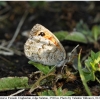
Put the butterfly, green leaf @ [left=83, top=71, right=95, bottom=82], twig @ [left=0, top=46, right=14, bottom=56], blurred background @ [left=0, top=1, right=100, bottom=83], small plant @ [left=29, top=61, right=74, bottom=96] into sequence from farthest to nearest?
blurred background @ [left=0, top=1, right=100, bottom=83] → twig @ [left=0, top=46, right=14, bottom=56] → the butterfly → green leaf @ [left=83, top=71, right=95, bottom=82] → small plant @ [left=29, top=61, right=74, bottom=96]

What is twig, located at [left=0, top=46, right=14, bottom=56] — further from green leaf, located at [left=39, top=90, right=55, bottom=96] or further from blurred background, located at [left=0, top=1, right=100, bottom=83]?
green leaf, located at [left=39, top=90, right=55, bottom=96]

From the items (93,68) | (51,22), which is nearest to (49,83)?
(93,68)

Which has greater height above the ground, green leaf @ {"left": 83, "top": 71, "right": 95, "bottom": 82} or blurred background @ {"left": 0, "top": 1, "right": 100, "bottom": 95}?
blurred background @ {"left": 0, "top": 1, "right": 100, "bottom": 95}

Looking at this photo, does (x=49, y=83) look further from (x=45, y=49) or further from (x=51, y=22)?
(x=51, y=22)

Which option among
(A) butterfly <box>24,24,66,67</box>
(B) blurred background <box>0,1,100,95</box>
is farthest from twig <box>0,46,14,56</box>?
(A) butterfly <box>24,24,66,67</box>

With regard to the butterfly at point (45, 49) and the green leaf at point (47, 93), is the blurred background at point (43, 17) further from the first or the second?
the green leaf at point (47, 93)
